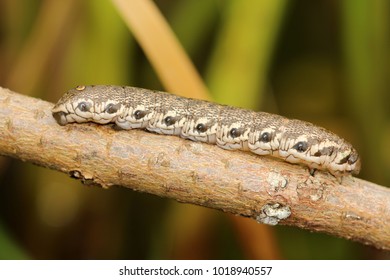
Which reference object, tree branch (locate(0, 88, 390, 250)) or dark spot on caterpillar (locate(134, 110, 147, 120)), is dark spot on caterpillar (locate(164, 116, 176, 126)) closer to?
dark spot on caterpillar (locate(134, 110, 147, 120))

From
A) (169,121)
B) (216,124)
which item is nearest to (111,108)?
(169,121)

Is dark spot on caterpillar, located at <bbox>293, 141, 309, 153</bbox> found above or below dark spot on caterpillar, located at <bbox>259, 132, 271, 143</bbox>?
below

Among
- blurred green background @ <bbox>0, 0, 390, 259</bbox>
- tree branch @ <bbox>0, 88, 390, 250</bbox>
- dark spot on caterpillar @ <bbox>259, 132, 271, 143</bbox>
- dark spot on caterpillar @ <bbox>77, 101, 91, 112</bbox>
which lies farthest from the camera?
blurred green background @ <bbox>0, 0, 390, 259</bbox>

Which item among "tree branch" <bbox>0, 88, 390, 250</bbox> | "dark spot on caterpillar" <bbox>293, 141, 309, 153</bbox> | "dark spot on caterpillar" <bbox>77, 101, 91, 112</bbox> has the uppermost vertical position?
"dark spot on caterpillar" <bbox>293, 141, 309, 153</bbox>

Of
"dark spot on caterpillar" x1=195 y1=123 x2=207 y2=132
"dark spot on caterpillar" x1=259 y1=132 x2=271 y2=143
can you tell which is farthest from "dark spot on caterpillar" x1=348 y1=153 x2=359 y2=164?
"dark spot on caterpillar" x1=195 y1=123 x2=207 y2=132

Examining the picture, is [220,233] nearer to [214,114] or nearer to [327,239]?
[327,239]

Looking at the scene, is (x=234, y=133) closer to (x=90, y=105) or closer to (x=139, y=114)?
(x=139, y=114)
